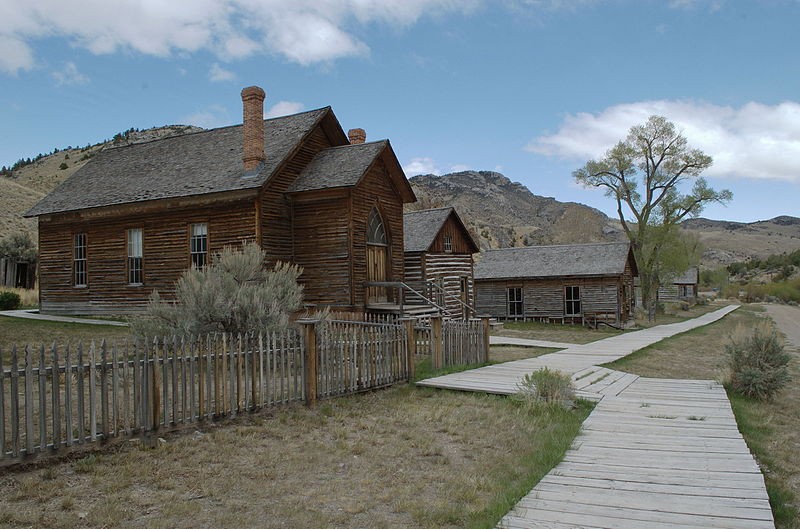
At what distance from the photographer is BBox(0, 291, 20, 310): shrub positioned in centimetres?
2597

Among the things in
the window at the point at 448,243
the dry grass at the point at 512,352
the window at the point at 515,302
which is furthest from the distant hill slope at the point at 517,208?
the dry grass at the point at 512,352

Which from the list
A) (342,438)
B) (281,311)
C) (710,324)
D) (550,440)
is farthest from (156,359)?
(710,324)

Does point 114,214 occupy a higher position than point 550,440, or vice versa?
point 114,214

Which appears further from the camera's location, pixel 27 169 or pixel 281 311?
pixel 27 169

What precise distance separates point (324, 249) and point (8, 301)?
50.4 ft

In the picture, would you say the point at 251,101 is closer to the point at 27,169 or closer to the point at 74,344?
the point at 74,344

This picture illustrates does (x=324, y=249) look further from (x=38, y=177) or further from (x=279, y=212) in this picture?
(x=38, y=177)

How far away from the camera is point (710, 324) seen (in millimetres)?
36750

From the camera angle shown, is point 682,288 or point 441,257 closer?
point 441,257

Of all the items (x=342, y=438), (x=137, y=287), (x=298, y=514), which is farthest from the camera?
(x=137, y=287)

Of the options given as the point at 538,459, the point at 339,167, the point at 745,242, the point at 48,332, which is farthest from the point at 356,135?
the point at 745,242

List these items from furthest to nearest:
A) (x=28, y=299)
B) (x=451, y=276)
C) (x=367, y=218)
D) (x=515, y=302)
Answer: (x=515, y=302) < (x=451, y=276) < (x=28, y=299) < (x=367, y=218)

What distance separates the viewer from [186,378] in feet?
25.7

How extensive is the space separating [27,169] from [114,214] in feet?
260
